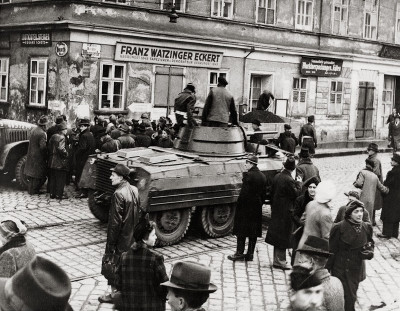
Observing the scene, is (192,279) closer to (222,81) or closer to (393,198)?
(222,81)

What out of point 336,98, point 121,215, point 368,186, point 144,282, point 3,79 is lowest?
point 144,282

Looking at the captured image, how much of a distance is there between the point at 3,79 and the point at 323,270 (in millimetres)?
19367

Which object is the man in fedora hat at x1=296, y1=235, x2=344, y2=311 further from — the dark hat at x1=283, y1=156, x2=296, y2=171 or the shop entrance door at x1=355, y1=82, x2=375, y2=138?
the shop entrance door at x1=355, y1=82, x2=375, y2=138

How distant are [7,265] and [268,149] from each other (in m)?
8.47

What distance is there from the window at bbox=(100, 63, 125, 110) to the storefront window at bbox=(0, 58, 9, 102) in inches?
153

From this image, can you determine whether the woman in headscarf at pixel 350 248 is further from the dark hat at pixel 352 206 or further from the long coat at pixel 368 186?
the long coat at pixel 368 186

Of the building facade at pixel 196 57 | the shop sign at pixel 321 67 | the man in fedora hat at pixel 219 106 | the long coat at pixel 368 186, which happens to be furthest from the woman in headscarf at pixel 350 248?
the shop sign at pixel 321 67

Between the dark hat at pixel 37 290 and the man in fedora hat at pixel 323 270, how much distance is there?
2.01 metres

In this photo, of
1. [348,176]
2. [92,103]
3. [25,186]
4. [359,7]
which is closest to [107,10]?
[92,103]

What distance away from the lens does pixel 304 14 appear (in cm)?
2734

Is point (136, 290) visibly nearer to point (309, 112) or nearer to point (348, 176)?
point (348, 176)

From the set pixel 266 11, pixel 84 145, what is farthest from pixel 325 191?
pixel 266 11

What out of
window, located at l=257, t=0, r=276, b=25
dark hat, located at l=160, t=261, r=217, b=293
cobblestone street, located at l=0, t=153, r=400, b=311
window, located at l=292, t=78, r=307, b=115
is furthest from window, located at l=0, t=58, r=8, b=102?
dark hat, located at l=160, t=261, r=217, b=293

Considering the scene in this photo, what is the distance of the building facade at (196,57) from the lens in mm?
19844
